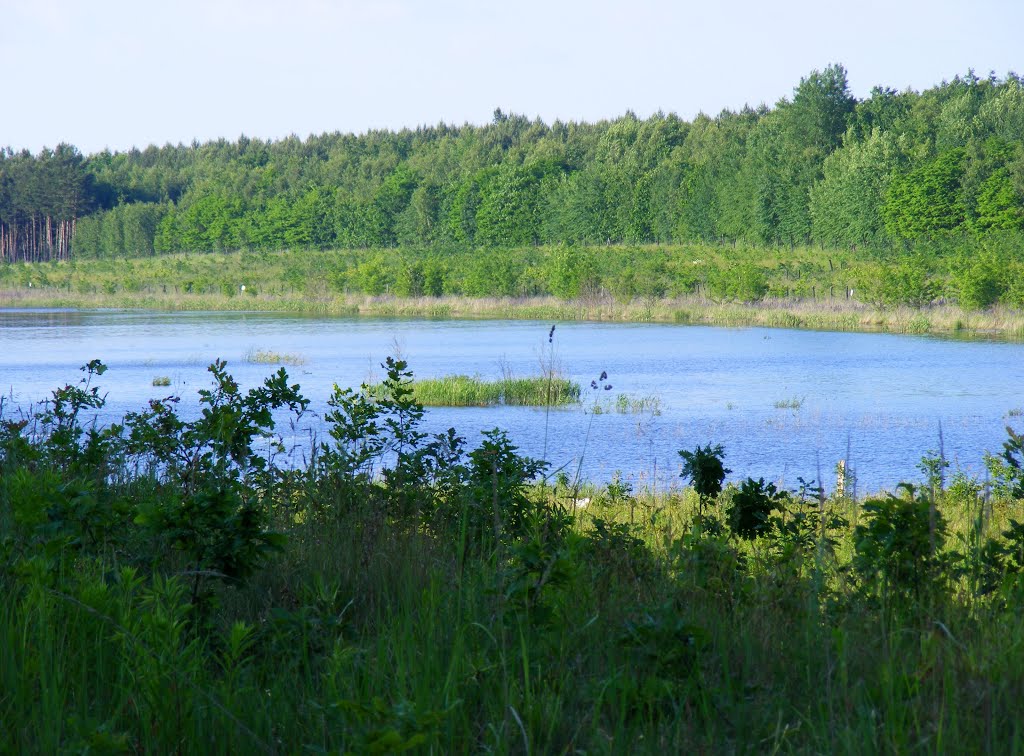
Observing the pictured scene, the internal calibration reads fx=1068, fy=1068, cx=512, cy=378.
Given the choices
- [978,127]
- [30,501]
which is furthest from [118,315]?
[30,501]

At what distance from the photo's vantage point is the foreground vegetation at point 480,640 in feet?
8.73

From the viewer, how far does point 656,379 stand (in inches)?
971

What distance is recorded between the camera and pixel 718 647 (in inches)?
127

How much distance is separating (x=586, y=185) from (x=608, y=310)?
102ft

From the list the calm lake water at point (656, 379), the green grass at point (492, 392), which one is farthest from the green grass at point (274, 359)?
the green grass at point (492, 392)

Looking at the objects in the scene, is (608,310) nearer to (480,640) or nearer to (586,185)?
(586,185)

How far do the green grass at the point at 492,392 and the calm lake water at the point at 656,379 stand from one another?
1.53 feet

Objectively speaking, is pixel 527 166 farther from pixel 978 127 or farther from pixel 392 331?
pixel 392 331

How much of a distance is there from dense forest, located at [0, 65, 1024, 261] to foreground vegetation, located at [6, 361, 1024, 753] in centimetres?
5322

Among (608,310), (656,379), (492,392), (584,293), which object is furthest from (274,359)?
(584,293)

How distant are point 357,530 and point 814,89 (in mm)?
74765

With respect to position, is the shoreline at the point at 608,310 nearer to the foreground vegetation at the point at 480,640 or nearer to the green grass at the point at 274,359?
the green grass at the point at 274,359

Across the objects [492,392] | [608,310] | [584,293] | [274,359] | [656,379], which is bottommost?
[492,392]

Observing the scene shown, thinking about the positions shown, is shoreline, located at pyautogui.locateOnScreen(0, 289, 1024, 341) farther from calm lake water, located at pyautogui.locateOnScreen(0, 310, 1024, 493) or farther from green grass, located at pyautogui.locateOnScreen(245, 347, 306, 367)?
green grass, located at pyautogui.locateOnScreen(245, 347, 306, 367)
